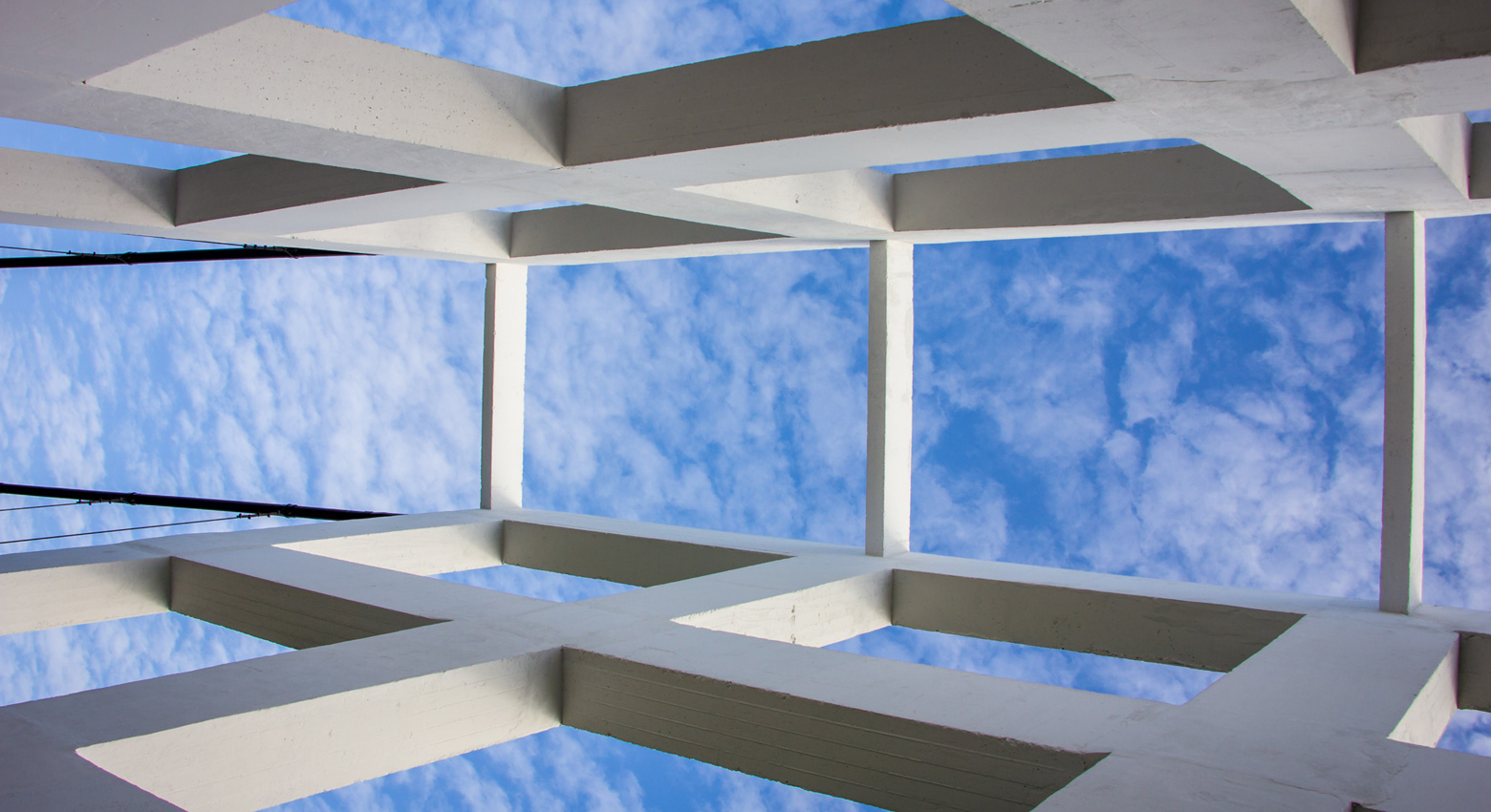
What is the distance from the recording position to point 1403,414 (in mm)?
6789

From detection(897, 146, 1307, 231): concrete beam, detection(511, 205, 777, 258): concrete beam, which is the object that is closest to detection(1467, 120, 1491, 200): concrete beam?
detection(897, 146, 1307, 231): concrete beam

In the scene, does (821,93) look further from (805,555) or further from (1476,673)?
(1476,673)

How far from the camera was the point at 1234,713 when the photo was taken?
449 cm

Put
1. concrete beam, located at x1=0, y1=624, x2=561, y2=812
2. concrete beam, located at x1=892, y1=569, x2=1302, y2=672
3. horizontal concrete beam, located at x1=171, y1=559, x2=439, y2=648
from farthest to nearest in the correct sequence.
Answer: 1. concrete beam, located at x1=892, y1=569, x2=1302, y2=672
2. horizontal concrete beam, located at x1=171, y1=559, x2=439, y2=648
3. concrete beam, located at x1=0, y1=624, x2=561, y2=812

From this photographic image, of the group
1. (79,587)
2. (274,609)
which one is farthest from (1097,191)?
(79,587)

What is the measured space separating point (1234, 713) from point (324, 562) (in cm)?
626

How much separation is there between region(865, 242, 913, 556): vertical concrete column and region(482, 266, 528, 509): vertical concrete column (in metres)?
4.44

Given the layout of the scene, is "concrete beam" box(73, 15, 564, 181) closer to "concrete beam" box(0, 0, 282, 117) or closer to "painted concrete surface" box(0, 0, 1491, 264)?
"painted concrete surface" box(0, 0, 1491, 264)

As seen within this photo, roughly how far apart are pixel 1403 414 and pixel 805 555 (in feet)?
14.4

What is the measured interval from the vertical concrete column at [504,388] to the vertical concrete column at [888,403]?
4437 mm

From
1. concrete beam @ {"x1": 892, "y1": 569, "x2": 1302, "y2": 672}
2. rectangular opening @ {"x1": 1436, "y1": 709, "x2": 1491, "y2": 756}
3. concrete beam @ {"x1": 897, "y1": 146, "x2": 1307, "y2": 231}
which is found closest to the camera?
concrete beam @ {"x1": 897, "y1": 146, "x2": 1307, "y2": 231}

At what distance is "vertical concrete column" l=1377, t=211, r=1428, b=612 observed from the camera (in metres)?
6.77

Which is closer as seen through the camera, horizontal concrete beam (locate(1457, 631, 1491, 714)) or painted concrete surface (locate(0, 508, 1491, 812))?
painted concrete surface (locate(0, 508, 1491, 812))

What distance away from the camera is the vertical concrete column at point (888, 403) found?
880cm
